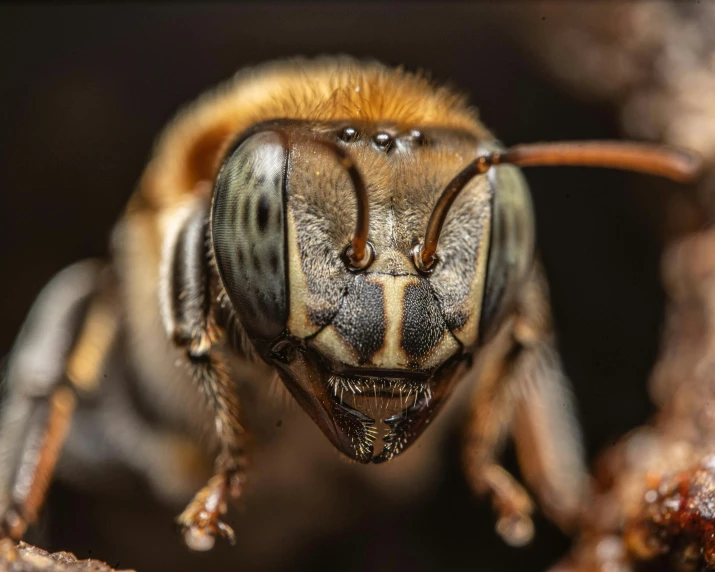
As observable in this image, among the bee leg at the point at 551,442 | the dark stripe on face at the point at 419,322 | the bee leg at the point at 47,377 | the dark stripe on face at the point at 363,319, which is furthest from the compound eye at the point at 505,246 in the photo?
the bee leg at the point at 47,377

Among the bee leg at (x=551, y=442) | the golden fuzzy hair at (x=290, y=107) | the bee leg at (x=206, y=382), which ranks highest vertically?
the golden fuzzy hair at (x=290, y=107)

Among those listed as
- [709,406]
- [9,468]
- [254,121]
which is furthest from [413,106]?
[9,468]

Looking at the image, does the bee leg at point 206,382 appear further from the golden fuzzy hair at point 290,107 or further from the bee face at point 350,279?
the golden fuzzy hair at point 290,107

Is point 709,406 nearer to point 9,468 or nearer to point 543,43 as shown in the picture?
point 9,468

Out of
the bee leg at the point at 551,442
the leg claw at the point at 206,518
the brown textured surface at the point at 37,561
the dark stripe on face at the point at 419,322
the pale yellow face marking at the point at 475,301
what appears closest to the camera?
the brown textured surface at the point at 37,561

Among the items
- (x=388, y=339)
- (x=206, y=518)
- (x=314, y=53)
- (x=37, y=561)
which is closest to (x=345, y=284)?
(x=388, y=339)

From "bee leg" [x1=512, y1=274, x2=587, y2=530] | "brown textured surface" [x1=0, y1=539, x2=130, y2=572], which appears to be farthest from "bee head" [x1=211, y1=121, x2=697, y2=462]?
"bee leg" [x1=512, y1=274, x2=587, y2=530]

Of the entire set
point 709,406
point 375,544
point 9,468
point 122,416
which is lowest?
point 375,544

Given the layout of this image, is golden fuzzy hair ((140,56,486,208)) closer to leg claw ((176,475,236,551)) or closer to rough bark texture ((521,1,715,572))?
leg claw ((176,475,236,551))
